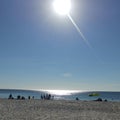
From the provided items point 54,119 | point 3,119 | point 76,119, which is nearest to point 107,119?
point 76,119

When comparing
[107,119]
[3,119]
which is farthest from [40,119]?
[107,119]

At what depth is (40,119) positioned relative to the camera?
70.5ft

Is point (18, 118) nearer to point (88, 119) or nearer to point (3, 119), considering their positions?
→ point (3, 119)

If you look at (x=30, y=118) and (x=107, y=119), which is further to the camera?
(x=107, y=119)

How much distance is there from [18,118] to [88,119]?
211 inches

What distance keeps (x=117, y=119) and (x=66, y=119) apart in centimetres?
443

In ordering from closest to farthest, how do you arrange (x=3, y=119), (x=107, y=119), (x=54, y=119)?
(x=3, y=119), (x=54, y=119), (x=107, y=119)

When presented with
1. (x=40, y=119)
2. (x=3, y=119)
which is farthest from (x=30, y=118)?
(x=3, y=119)

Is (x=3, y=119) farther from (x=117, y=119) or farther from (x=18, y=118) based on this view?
(x=117, y=119)

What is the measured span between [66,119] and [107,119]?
351cm

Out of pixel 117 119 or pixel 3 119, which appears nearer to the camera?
pixel 3 119

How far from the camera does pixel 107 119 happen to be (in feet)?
76.6

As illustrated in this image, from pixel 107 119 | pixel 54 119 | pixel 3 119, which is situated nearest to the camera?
pixel 3 119

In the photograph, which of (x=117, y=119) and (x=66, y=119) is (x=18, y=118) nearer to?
(x=66, y=119)
